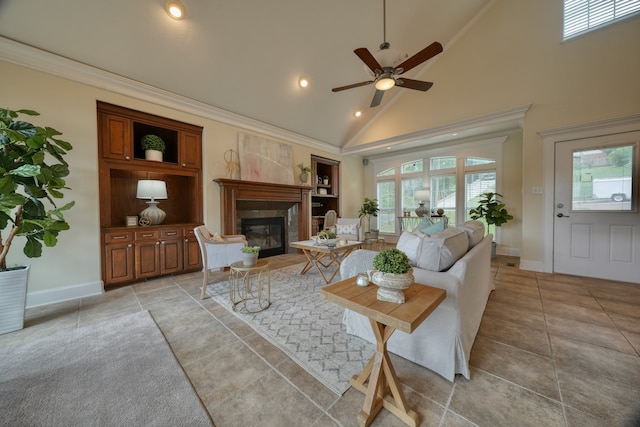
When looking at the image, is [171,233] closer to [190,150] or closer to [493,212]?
[190,150]

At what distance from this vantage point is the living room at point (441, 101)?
2576 millimetres

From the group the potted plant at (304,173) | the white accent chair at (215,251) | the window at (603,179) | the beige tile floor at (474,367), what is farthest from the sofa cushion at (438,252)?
the potted plant at (304,173)

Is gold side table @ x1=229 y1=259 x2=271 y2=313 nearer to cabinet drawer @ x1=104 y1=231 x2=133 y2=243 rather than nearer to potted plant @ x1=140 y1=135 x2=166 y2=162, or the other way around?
cabinet drawer @ x1=104 y1=231 x2=133 y2=243

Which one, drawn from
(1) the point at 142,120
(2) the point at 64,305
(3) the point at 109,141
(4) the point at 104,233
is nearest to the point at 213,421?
(2) the point at 64,305

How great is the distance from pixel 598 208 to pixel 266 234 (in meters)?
5.66

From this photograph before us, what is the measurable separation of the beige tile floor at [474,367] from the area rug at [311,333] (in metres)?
0.08

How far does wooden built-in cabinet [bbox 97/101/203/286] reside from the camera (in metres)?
3.01

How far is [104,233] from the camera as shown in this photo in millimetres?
2965

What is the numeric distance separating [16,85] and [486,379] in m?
5.09

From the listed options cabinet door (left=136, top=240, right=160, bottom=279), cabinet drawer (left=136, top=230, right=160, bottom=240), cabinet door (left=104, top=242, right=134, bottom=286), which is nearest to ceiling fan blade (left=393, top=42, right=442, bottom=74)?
cabinet drawer (left=136, top=230, right=160, bottom=240)

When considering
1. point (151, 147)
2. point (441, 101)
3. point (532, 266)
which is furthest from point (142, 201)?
point (532, 266)

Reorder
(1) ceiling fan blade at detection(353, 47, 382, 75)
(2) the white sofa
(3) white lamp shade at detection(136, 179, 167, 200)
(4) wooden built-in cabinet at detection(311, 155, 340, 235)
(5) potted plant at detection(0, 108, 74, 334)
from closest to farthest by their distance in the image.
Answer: (2) the white sofa
(5) potted plant at detection(0, 108, 74, 334)
(1) ceiling fan blade at detection(353, 47, 382, 75)
(3) white lamp shade at detection(136, 179, 167, 200)
(4) wooden built-in cabinet at detection(311, 155, 340, 235)

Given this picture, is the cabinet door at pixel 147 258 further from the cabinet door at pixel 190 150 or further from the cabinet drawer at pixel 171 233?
the cabinet door at pixel 190 150

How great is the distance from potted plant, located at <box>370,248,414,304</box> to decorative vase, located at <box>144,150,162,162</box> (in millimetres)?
3700
